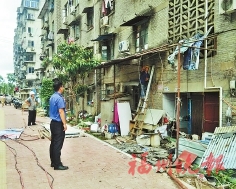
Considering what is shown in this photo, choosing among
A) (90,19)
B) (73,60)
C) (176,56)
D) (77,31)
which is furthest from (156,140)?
(77,31)

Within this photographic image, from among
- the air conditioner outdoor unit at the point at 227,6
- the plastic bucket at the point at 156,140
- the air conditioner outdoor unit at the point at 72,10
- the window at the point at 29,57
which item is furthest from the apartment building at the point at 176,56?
the window at the point at 29,57

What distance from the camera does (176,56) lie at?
8531mm

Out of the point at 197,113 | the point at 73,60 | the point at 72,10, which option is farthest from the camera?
the point at 72,10

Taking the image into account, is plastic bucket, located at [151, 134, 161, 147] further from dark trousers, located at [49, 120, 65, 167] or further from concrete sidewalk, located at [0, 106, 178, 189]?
dark trousers, located at [49, 120, 65, 167]

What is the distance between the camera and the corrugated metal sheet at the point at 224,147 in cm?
560

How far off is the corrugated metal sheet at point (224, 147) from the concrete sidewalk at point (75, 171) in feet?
4.33

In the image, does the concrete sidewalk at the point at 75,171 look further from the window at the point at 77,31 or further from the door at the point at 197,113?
the window at the point at 77,31

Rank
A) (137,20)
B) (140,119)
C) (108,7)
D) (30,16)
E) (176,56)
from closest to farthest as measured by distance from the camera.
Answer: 1. (176,56)
2. (140,119)
3. (137,20)
4. (108,7)
5. (30,16)

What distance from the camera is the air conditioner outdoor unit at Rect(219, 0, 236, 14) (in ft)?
22.1

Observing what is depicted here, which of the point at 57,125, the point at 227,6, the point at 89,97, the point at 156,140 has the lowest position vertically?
the point at 156,140

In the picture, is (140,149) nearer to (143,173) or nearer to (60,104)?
(143,173)

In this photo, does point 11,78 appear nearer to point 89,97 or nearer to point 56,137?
point 89,97

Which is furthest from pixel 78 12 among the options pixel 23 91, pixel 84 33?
pixel 23 91

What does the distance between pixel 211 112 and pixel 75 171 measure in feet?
15.7
